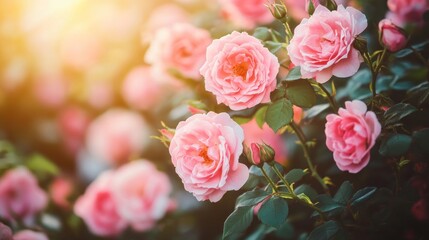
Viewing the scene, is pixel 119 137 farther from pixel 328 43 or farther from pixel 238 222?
pixel 328 43

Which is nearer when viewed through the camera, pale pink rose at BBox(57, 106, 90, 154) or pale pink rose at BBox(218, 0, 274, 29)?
pale pink rose at BBox(218, 0, 274, 29)

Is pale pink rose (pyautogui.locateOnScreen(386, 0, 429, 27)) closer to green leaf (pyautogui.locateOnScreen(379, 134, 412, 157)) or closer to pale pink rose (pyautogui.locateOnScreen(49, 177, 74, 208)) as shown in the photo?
green leaf (pyautogui.locateOnScreen(379, 134, 412, 157))

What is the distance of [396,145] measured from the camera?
0.94m

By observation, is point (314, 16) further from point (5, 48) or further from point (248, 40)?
point (5, 48)

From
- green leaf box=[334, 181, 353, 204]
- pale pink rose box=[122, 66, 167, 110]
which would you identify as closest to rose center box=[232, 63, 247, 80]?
green leaf box=[334, 181, 353, 204]

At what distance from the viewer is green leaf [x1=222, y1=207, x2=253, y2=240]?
98 centimetres

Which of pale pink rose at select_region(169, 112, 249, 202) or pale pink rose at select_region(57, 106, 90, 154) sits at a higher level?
pale pink rose at select_region(169, 112, 249, 202)

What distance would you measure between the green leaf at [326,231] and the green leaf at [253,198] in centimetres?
12

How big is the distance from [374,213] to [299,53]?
0.43 m

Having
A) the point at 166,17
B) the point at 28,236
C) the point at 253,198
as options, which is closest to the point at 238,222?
the point at 253,198

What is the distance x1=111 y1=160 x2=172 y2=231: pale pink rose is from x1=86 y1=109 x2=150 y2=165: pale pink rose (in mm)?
269

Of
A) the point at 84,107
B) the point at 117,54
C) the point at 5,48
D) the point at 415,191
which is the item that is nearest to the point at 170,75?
the point at 415,191

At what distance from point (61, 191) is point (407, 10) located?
4.16 feet

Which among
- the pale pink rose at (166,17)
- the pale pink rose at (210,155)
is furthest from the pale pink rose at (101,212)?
the pale pink rose at (210,155)
